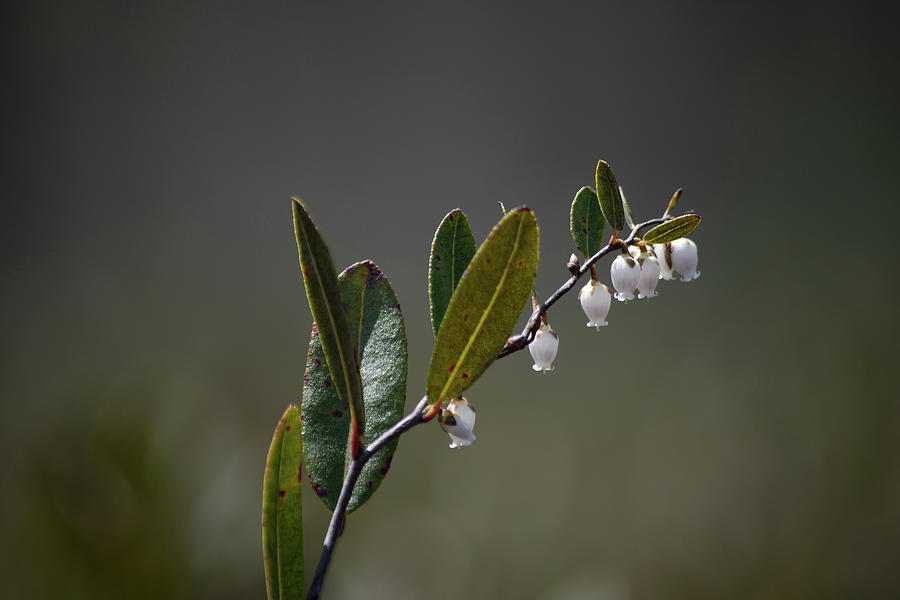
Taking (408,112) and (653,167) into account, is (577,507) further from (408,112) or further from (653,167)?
(408,112)

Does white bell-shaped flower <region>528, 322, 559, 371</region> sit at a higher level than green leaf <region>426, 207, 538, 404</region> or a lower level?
lower

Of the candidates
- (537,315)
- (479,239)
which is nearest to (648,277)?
(537,315)

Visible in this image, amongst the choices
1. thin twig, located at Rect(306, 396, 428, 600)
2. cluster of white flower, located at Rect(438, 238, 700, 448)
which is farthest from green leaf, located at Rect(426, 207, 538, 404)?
cluster of white flower, located at Rect(438, 238, 700, 448)

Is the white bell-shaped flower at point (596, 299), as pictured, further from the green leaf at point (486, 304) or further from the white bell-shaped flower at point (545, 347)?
the green leaf at point (486, 304)

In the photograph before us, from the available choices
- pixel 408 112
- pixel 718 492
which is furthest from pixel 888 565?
pixel 408 112

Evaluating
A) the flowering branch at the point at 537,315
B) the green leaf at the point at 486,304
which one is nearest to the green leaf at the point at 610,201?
the flowering branch at the point at 537,315

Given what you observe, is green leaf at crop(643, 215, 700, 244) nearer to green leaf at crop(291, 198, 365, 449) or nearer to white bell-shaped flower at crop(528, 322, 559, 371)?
white bell-shaped flower at crop(528, 322, 559, 371)
